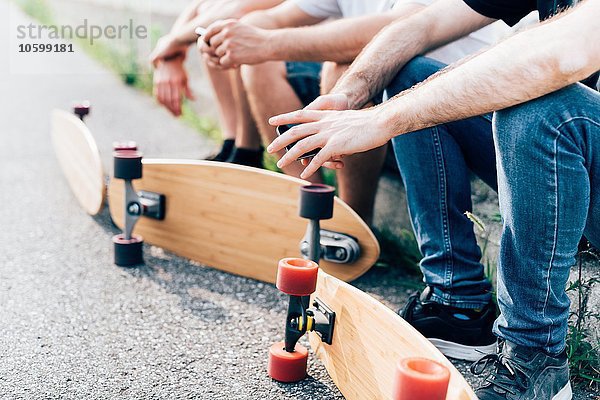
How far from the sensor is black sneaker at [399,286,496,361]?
6.39ft

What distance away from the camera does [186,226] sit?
8.84 feet

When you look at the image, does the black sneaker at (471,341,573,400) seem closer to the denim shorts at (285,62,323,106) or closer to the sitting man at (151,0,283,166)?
the denim shorts at (285,62,323,106)

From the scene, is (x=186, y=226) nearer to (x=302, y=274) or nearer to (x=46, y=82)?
(x=302, y=274)

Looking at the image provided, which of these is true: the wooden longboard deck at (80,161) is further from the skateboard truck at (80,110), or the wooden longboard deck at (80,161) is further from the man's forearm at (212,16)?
the man's forearm at (212,16)

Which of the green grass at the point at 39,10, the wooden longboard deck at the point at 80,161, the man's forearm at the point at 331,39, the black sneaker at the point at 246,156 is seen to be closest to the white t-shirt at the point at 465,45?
the man's forearm at the point at 331,39

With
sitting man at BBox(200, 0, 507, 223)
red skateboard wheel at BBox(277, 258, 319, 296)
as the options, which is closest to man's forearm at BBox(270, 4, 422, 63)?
sitting man at BBox(200, 0, 507, 223)

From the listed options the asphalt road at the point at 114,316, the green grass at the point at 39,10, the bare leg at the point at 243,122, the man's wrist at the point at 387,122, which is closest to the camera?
the man's wrist at the point at 387,122

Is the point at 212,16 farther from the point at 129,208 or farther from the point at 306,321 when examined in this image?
the point at 306,321

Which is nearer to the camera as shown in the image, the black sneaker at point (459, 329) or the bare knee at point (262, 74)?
the black sneaker at point (459, 329)

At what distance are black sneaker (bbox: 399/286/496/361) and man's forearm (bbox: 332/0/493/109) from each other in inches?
23.3

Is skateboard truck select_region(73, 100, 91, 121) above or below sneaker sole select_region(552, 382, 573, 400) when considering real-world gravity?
above

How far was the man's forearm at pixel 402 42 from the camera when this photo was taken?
1975 mm

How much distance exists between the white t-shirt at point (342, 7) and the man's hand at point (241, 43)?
364 mm

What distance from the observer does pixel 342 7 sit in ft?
9.01
